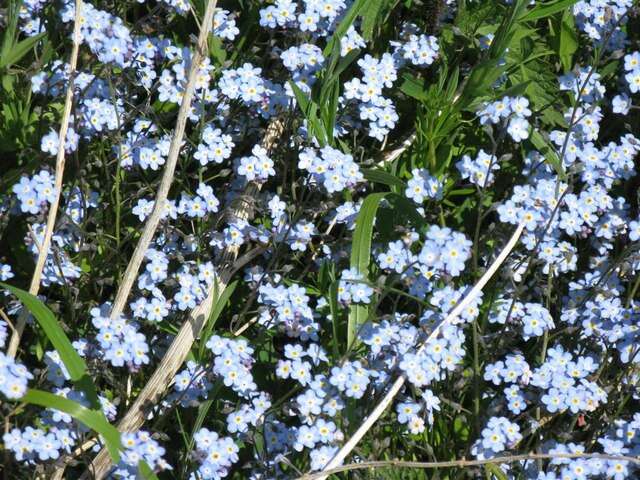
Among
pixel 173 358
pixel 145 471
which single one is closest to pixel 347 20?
pixel 173 358

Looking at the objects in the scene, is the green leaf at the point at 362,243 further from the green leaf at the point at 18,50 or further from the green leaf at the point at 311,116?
the green leaf at the point at 18,50

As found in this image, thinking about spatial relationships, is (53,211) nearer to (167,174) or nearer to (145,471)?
(167,174)

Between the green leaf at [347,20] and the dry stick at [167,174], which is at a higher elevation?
the green leaf at [347,20]

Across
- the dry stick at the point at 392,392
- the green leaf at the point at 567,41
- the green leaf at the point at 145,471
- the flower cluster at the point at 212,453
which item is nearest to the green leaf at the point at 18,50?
the flower cluster at the point at 212,453

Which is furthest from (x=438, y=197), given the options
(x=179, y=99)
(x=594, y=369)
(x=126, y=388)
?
(x=126, y=388)

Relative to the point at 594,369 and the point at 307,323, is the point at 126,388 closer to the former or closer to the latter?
the point at 307,323

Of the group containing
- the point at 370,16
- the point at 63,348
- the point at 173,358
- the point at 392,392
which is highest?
the point at 370,16
